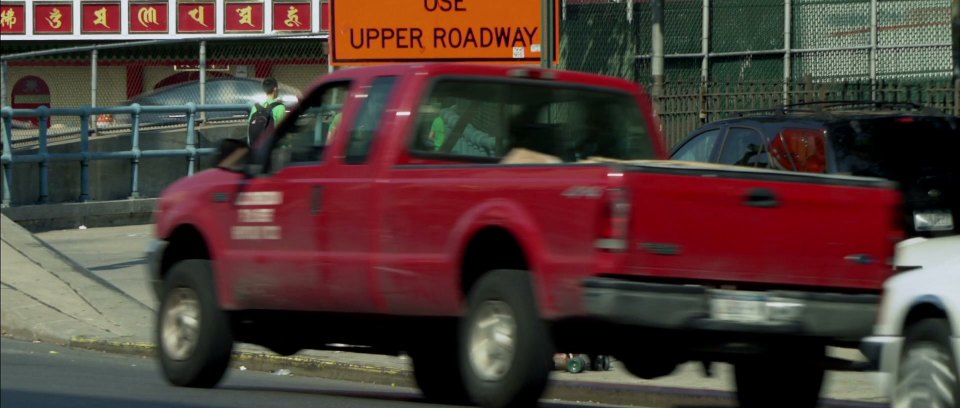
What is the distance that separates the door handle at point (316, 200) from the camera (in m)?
9.41

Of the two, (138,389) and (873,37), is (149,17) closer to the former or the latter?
(873,37)

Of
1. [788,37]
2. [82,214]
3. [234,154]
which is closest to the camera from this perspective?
[234,154]

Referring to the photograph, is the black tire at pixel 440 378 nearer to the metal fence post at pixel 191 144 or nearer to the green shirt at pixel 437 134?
the green shirt at pixel 437 134

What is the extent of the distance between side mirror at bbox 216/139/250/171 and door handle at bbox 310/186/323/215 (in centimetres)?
81

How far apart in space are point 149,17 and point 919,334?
3750 cm

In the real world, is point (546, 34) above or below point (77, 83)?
below

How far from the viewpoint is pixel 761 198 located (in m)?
7.88

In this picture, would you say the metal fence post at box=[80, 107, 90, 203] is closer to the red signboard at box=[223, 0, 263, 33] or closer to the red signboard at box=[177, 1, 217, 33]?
the red signboard at box=[223, 0, 263, 33]

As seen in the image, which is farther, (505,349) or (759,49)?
(759,49)

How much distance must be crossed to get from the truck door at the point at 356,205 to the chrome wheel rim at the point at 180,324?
130 centimetres

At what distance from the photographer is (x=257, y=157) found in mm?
10070

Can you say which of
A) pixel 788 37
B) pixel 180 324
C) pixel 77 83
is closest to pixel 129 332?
pixel 180 324

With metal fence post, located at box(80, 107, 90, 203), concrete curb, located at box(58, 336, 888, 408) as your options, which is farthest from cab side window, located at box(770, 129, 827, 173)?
metal fence post, located at box(80, 107, 90, 203)

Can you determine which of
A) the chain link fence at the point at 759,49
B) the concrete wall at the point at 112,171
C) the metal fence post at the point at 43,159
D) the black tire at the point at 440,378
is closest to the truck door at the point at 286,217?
the black tire at the point at 440,378
